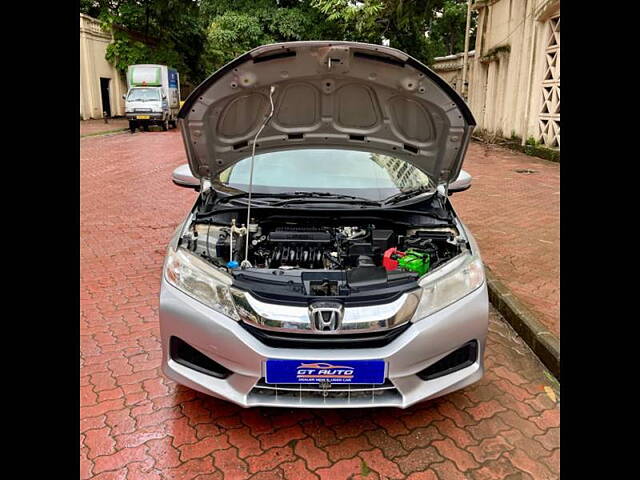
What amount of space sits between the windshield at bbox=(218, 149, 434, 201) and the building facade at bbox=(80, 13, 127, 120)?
20372mm

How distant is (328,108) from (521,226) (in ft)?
12.1

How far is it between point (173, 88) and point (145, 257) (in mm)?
17298

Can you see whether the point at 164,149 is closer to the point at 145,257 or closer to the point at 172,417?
the point at 145,257

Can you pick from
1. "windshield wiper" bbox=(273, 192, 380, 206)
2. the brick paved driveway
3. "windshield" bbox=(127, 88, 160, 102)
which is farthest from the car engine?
"windshield" bbox=(127, 88, 160, 102)

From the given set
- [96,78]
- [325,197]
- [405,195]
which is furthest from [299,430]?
[96,78]

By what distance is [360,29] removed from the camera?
15180 millimetres

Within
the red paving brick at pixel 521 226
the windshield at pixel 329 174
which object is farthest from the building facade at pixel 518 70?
the windshield at pixel 329 174

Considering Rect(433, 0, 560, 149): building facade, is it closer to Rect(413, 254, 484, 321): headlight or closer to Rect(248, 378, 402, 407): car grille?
Rect(413, 254, 484, 321): headlight

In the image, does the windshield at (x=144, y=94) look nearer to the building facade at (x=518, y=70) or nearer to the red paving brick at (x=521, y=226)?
the building facade at (x=518, y=70)

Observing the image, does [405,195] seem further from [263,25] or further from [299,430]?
[263,25]

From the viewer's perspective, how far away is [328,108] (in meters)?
3.12

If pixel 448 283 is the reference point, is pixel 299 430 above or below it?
below

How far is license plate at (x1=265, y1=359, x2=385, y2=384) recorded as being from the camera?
205cm

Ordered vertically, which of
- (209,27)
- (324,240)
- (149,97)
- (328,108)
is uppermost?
(209,27)
